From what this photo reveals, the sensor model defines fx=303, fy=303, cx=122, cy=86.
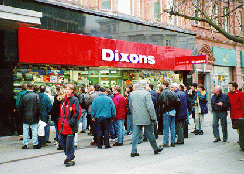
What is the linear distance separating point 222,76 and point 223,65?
93 centimetres

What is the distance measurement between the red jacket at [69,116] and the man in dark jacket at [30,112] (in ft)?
7.92

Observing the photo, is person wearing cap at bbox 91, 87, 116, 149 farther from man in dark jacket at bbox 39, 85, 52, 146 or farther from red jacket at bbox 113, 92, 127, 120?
man in dark jacket at bbox 39, 85, 52, 146

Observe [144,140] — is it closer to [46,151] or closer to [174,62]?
[46,151]

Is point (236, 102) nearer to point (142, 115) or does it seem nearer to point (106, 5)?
point (142, 115)

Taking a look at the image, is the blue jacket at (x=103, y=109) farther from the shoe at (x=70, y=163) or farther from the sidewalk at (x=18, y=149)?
the shoe at (x=70, y=163)

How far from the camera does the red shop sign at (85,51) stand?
11.5 meters

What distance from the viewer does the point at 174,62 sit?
18.6m

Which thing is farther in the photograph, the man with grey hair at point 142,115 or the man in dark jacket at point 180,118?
the man in dark jacket at point 180,118

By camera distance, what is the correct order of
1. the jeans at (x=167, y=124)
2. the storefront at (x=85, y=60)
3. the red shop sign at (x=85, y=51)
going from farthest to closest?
the storefront at (x=85, y=60)
the red shop sign at (x=85, y=51)
the jeans at (x=167, y=124)

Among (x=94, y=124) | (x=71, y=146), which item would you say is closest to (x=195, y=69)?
(x=94, y=124)

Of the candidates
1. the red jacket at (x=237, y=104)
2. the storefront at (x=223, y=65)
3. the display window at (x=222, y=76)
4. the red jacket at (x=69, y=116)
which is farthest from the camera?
the display window at (x=222, y=76)

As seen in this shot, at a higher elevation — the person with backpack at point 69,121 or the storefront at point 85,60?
the storefront at point 85,60

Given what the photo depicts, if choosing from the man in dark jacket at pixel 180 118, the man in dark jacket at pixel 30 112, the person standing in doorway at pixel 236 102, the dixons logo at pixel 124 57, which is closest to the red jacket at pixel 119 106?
the man in dark jacket at pixel 180 118

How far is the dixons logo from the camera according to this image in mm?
14227
